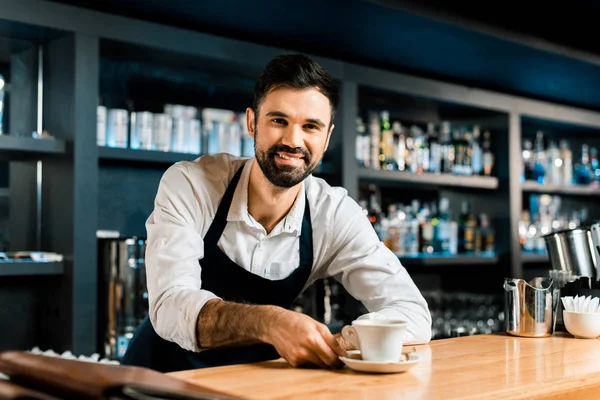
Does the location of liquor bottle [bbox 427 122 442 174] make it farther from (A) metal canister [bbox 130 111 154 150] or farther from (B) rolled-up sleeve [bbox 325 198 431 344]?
(B) rolled-up sleeve [bbox 325 198 431 344]

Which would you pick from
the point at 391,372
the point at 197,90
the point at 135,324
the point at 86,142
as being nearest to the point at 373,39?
the point at 197,90

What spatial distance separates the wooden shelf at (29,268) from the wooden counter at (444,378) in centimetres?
141

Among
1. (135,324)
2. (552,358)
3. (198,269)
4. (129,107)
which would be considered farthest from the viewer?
(129,107)

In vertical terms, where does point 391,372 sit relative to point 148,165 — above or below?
below

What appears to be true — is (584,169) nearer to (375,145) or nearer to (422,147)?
(422,147)

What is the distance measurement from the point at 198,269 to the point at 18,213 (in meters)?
1.33

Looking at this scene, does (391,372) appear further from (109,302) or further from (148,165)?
(148,165)

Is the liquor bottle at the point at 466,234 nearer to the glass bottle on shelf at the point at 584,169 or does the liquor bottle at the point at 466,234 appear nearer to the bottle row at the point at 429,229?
the bottle row at the point at 429,229

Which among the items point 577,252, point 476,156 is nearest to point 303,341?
point 577,252

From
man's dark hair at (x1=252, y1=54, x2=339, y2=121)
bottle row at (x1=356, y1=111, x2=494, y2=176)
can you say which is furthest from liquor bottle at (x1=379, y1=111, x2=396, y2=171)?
man's dark hair at (x1=252, y1=54, x2=339, y2=121)

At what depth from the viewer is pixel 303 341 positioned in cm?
126

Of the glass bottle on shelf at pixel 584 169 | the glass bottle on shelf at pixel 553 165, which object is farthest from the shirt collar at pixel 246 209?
the glass bottle on shelf at pixel 584 169

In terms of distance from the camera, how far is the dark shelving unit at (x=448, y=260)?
3758mm

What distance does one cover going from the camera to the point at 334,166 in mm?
3414
